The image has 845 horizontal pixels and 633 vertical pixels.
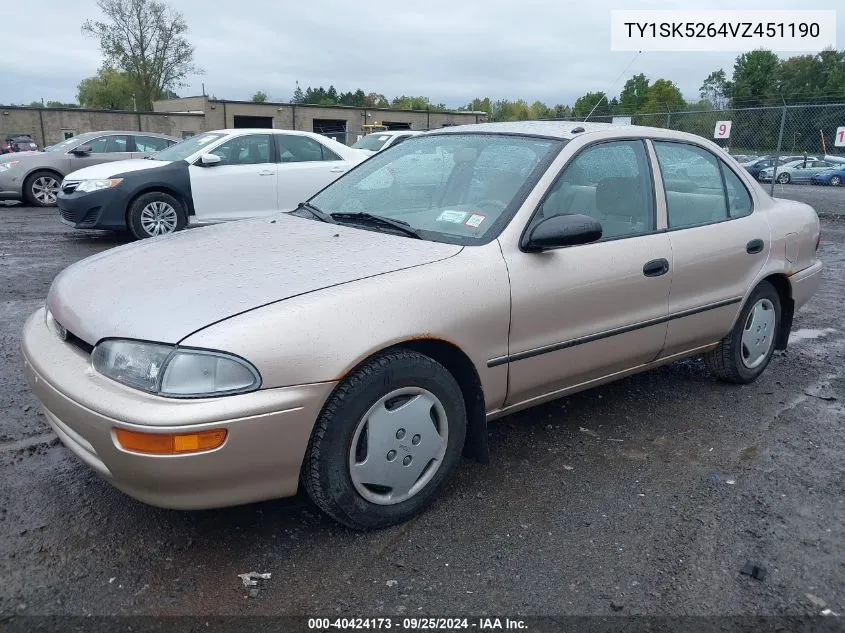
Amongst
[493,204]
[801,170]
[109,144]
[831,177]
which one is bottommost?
[831,177]

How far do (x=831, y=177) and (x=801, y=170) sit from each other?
1273 mm

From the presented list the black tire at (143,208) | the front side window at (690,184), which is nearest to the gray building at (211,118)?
the black tire at (143,208)

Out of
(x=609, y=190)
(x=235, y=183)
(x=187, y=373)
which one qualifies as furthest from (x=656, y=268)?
(x=235, y=183)

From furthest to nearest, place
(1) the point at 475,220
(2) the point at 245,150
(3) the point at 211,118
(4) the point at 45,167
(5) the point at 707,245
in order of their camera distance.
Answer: (3) the point at 211,118
(4) the point at 45,167
(2) the point at 245,150
(5) the point at 707,245
(1) the point at 475,220

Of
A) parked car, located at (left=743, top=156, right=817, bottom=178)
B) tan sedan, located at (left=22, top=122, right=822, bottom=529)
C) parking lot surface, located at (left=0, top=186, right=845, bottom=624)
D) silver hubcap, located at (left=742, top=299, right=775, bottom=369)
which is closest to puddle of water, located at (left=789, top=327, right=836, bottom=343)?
silver hubcap, located at (left=742, top=299, right=775, bottom=369)

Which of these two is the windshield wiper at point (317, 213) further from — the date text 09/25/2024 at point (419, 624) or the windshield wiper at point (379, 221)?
the date text 09/25/2024 at point (419, 624)

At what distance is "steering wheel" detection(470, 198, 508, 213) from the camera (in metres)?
3.31

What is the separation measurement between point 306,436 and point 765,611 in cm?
167

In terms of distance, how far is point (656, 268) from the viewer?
369 centimetres

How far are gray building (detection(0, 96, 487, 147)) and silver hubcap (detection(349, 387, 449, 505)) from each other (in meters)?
33.9

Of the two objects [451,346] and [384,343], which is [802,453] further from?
[384,343]

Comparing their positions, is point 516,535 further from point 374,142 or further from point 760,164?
point 760,164

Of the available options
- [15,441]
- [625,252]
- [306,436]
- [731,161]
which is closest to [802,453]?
[625,252]

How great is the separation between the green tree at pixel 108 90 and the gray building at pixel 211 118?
12.2 m
